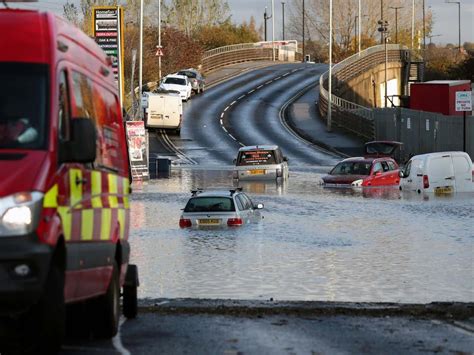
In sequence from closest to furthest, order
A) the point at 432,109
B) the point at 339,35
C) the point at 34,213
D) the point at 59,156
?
the point at 34,213 < the point at 59,156 < the point at 432,109 < the point at 339,35

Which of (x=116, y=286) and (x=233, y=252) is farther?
(x=233, y=252)

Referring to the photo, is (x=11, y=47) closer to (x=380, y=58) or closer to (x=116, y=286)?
(x=116, y=286)

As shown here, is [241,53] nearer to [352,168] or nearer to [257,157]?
[257,157]

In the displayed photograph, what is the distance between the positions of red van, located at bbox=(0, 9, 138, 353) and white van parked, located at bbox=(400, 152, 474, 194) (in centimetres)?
3506

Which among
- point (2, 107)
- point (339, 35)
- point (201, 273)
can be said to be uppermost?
point (339, 35)

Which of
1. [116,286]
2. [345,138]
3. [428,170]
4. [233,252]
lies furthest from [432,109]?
[116,286]

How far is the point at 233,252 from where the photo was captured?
27125mm

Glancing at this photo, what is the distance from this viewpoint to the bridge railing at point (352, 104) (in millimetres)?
83125

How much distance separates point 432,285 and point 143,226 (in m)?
15.9

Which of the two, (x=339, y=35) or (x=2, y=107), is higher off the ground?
(x=339, y=35)

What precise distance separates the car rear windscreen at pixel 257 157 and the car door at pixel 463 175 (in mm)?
9450

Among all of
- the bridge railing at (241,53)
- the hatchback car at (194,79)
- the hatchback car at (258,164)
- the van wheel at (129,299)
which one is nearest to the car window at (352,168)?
the hatchback car at (258,164)

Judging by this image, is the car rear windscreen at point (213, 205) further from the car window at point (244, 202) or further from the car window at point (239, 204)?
the car window at point (244, 202)

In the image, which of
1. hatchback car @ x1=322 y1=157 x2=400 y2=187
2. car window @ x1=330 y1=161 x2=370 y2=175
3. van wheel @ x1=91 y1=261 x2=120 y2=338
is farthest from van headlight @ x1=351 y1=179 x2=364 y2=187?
van wheel @ x1=91 y1=261 x2=120 y2=338
